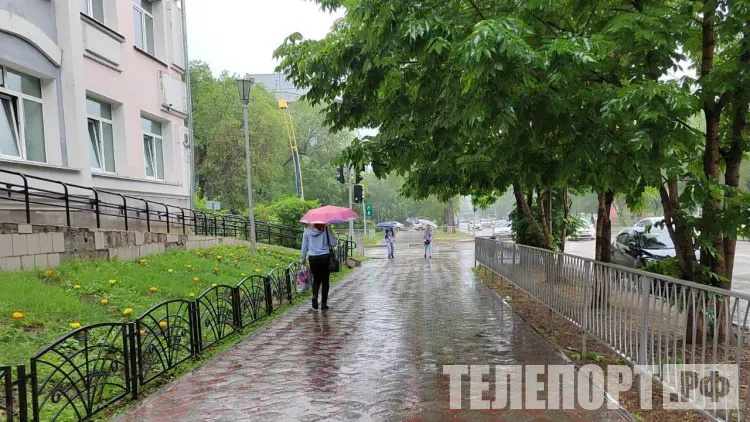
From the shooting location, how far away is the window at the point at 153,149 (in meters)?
14.2

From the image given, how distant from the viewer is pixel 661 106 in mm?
3887

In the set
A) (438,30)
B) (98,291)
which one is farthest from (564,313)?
(98,291)

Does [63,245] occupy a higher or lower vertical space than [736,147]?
lower

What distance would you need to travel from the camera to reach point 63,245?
8.18m

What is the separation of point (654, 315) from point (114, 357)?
5248 millimetres

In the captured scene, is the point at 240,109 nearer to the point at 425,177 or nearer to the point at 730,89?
the point at 425,177

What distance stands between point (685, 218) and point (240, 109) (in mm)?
32380

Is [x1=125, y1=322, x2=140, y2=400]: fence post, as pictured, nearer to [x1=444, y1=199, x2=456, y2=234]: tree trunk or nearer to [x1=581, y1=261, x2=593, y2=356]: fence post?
[x1=581, y1=261, x2=593, y2=356]: fence post

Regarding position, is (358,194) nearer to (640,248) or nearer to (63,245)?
(640,248)

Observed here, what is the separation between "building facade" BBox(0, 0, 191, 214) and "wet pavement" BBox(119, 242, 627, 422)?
6511mm

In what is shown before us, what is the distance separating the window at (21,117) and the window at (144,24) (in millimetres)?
4443

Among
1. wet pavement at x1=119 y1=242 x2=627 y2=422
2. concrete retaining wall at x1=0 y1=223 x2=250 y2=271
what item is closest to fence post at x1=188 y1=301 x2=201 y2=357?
wet pavement at x1=119 y1=242 x2=627 y2=422

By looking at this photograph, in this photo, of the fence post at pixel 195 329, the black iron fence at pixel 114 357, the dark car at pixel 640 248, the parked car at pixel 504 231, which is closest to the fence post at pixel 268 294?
the black iron fence at pixel 114 357

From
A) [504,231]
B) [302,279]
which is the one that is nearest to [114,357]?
[302,279]
